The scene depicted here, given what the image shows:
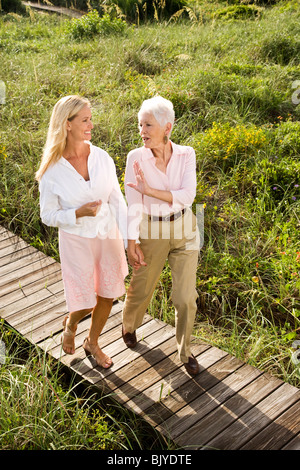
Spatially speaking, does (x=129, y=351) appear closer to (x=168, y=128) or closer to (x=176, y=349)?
(x=176, y=349)

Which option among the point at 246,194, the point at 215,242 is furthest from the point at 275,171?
the point at 215,242

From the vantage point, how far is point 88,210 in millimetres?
3180

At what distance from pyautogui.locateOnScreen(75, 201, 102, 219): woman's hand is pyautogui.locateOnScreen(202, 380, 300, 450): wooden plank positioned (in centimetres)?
148

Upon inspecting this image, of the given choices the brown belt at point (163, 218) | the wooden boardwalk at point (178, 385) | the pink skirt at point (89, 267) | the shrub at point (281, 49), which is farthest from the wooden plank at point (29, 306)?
the shrub at point (281, 49)

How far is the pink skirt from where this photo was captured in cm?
337

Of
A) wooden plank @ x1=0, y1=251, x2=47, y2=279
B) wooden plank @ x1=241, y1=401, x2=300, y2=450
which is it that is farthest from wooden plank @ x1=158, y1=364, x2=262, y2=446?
wooden plank @ x1=0, y1=251, x2=47, y2=279

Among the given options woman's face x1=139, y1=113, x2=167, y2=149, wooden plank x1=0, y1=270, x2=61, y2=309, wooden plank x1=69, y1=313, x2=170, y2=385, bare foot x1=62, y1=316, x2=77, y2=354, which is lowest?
wooden plank x1=0, y1=270, x2=61, y2=309

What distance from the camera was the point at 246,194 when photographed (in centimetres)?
564

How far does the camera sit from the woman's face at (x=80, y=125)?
10.2 ft

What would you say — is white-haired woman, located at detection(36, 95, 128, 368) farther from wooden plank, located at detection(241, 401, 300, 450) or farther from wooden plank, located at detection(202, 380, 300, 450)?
wooden plank, located at detection(241, 401, 300, 450)

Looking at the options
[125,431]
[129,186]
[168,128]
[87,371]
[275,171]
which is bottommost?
[125,431]

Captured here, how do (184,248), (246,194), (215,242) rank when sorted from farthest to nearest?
1. (246,194)
2. (215,242)
3. (184,248)

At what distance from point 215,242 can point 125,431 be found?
2252mm

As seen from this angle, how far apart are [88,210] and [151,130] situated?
60 cm
